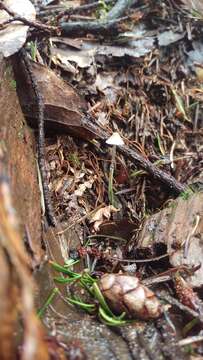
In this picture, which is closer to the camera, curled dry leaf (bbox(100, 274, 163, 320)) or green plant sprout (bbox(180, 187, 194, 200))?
curled dry leaf (bbox(100, 274, 163, 320))

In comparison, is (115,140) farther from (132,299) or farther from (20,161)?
(132,299)

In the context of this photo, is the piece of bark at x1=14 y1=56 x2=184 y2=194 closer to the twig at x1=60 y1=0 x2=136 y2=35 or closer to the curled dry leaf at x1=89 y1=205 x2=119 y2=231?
the curled dry leaf at x1=89 y1=205 x2=119 y2=231

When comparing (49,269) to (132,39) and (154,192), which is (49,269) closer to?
(154,192)

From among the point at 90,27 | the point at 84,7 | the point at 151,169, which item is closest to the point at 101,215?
the point at 151,169

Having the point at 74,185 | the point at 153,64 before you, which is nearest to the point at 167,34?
the point at 153,64

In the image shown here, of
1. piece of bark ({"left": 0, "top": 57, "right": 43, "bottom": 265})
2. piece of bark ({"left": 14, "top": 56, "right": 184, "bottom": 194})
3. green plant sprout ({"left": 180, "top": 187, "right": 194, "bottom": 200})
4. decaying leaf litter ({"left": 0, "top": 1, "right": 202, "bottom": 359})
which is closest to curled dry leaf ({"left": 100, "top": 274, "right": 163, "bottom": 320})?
decaying leaf litter ({"left": 0, "top": 1, "right": 202, "bottom": 359})

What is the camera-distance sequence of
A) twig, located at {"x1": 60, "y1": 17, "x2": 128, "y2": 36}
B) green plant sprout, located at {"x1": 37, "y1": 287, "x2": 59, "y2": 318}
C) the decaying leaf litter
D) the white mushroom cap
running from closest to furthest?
green plant sprout, located at {"x1": 37, "y1": 287, "x2": 59, "y2": 318}, the decaying leaf litter, the white mushroom cap, twig, located at {"x1": 60, "y1": 17, "x2": 128, "y2": 36}

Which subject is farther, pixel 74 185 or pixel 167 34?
pixel 167 34
